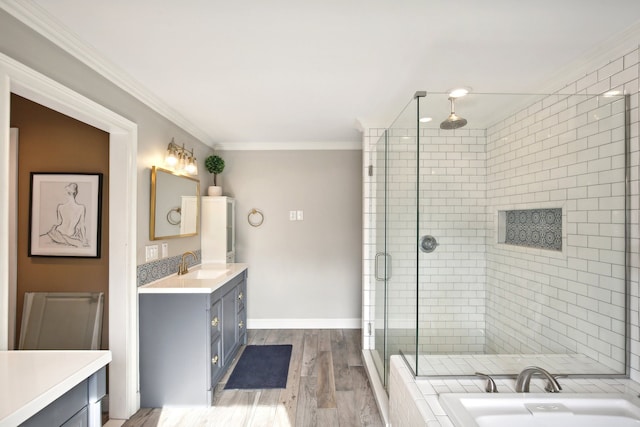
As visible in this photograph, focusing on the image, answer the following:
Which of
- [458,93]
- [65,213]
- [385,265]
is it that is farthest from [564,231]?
[65,213]

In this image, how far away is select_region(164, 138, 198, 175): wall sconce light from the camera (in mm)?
2621

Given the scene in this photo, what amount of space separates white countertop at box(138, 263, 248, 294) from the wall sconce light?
98 cm

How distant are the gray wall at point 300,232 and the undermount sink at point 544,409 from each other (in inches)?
98.3

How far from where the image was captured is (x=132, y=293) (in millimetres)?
2154

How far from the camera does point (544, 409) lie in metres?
→ 1.35

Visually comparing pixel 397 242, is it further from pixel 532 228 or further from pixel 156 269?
pixel 156 269

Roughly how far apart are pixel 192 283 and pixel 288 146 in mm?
2118

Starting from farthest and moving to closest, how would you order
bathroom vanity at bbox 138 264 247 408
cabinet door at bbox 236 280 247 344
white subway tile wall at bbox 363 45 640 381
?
cabinet door at bbox 236 280 247 344, bathroom vanity at bbox 138 264 247 408, white subway tile wall at bbox 363 45 640 381

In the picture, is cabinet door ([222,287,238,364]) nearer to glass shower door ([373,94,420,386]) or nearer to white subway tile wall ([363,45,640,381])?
glass shower door ([373,94,420,386])

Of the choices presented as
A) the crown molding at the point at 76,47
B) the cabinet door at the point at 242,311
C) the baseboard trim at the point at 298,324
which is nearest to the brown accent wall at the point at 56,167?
the crown molding at the point at 76,47

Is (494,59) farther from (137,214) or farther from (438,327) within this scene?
(137,214)

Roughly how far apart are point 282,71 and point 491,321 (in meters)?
2.14

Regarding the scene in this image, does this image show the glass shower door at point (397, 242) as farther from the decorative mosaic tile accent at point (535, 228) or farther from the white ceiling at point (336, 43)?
the decorative mosaic tile accent at point (535, 228)

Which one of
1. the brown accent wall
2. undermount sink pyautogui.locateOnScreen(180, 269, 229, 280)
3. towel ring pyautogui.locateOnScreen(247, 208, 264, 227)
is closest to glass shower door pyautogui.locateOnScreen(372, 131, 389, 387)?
undermount sink pyautogui.locateOnScreen(180, 269, 229, 280)
